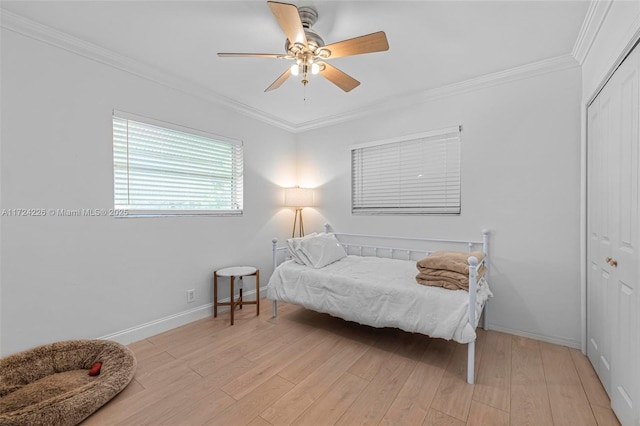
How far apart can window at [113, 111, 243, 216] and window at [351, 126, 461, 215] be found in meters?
1.53

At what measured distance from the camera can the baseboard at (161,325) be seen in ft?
7.82

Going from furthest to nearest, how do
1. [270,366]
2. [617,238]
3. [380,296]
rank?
[380,296] < [270,366] < [617,238]

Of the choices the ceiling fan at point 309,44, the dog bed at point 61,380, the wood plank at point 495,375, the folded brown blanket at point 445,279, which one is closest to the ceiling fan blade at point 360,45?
the ceiling fan at point 309,44

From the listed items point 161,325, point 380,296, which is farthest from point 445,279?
point 161,325

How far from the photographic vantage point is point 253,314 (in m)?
3.08

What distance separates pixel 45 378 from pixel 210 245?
1.56 metres

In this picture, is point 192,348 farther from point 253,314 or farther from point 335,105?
point 335,105

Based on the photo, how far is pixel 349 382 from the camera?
1.88 metres

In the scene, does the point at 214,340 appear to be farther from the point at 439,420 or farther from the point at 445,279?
the point at 445,279

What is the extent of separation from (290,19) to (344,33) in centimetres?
62

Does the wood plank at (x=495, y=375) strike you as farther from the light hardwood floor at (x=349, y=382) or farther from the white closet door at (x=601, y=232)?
the white closet door at (x=601, y=232)

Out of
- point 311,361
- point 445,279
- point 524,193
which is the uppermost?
point 524,193

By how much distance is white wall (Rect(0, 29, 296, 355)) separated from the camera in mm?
1891

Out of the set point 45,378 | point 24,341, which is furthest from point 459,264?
point 24,341
